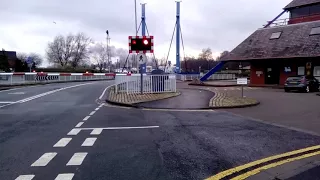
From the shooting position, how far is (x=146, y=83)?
19.1 metres

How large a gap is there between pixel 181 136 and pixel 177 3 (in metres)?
46.4

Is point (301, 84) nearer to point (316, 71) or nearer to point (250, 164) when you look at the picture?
point (316, 71)

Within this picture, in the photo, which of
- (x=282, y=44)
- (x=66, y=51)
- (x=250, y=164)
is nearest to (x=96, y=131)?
(x=250, y=164)

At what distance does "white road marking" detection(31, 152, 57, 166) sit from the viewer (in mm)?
5398

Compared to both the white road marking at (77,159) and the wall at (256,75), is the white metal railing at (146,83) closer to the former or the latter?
the white road marking at (77,159)

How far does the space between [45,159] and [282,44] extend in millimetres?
31155

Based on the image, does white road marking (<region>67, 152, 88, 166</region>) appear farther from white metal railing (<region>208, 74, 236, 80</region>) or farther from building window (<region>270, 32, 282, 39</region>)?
white metal railing (<region>208, 74, 236, 80</region>)

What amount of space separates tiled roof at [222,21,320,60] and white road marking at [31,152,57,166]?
27.5 metres

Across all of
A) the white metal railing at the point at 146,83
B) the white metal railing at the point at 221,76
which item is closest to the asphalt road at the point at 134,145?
the white metal railing at the point at 146,83

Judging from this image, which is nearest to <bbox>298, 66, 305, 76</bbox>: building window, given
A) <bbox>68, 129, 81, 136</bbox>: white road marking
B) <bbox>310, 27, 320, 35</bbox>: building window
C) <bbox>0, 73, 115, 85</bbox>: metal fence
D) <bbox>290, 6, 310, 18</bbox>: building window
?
<bbox>310, 27, 320, 35</bbox>: building window

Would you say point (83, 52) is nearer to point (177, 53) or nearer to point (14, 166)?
point (177, 53)

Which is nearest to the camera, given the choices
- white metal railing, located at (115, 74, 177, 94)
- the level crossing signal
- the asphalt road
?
the asphalt road

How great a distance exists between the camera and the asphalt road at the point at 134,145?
508cm

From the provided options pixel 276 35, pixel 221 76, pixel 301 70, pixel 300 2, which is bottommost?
pixel 221 76
